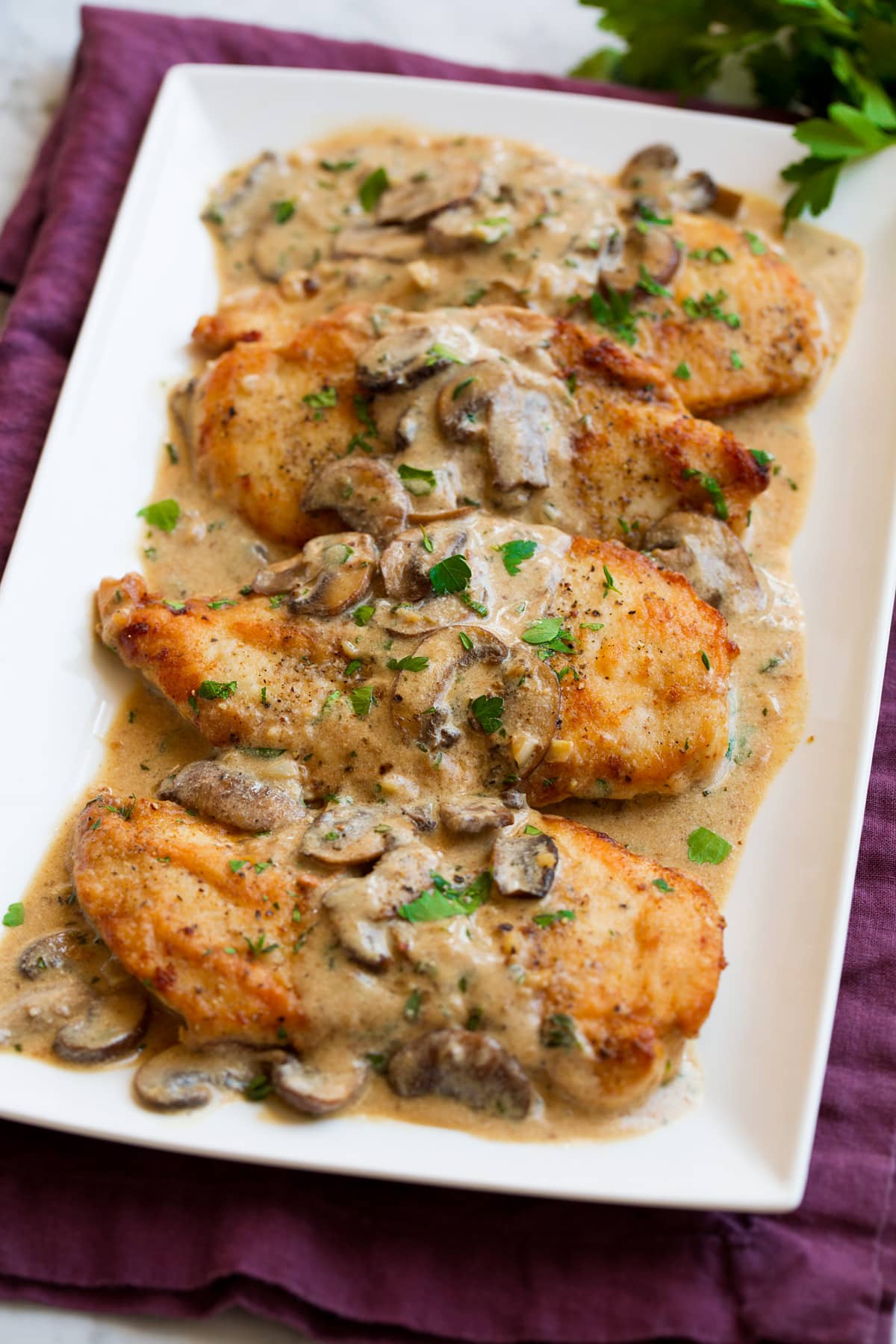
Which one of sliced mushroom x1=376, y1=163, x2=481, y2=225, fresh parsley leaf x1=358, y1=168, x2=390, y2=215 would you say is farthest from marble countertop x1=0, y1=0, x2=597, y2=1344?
sliced mushroom x1=376, y1=163, x2=481, y2=225

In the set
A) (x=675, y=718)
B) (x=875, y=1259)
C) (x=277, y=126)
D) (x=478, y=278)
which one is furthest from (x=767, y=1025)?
(x=277, y=126)

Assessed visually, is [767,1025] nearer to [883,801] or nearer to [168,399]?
[883,801]

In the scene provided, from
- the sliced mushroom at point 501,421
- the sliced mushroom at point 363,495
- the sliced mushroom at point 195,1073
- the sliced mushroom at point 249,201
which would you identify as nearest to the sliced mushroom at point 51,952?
the sliced mushroom at point 195,1073

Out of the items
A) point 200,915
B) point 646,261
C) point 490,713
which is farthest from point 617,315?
point 200,915

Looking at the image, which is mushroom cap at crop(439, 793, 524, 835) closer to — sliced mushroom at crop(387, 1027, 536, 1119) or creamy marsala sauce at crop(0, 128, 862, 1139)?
creamy marsala sauce at crop(0, 128, 862, 1139)

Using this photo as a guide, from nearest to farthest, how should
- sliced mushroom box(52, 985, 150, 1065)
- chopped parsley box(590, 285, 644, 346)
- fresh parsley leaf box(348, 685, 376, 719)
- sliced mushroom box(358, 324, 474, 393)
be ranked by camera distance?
sliced mushroom box(52, 985, 150, 1065) → fresh parsley leaf box(348, 685, 376, 719) → sliced mushroom box(358, 324, 474, 393) → chopped parsley box(590, 285, 644, 346)

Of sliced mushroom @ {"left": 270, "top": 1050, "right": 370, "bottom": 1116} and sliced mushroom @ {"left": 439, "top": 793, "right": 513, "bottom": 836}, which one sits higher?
sliced mushroom @ {"left": 439, "top": 793, "right": 513, "bottom": 836}
